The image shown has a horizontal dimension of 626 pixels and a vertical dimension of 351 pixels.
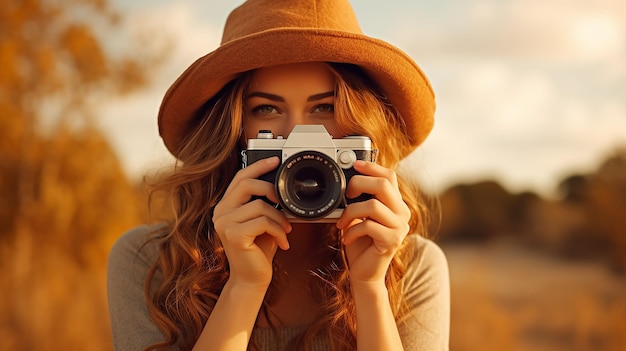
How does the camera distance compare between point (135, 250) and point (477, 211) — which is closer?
point (135, 250)

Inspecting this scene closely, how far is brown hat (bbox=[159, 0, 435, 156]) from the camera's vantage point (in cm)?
180

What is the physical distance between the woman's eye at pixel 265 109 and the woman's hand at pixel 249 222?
0.28 meters

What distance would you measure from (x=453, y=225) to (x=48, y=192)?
10.1 m

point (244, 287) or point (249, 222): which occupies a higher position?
point (249, 222)

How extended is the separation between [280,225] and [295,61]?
0.48 m

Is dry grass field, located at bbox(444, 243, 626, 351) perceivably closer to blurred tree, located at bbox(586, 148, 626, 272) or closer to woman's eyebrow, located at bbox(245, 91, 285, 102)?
blurred tree, located at bbox(586, 148, 626, 272)

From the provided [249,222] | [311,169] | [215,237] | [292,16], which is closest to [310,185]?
[311,169]

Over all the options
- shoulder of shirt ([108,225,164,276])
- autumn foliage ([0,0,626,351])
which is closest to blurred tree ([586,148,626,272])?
autumn foliage ([0,0,626,351])

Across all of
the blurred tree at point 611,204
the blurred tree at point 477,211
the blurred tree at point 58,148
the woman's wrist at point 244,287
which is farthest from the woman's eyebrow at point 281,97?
the blurred tree at point 477,211

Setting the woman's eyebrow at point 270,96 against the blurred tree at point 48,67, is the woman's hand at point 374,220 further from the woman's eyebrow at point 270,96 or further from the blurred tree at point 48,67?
the blurred tree at point 48,67

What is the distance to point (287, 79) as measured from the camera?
1881mm

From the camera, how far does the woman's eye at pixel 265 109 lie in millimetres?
1931

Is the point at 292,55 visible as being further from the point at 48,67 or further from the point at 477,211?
the point at 477,211

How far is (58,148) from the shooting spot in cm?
830
